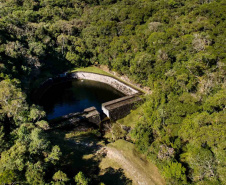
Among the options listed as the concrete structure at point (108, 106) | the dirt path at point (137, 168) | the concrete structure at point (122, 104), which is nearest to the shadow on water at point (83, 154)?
the dirt path at point (137, 168)

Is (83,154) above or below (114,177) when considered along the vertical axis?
above

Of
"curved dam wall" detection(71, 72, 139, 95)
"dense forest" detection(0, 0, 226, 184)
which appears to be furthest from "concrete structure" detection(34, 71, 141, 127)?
"dense forest" detection(0, 0, 226, 184)

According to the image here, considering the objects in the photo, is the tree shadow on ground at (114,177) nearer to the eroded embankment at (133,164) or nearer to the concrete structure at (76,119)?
the eroded embankment at (133,164)

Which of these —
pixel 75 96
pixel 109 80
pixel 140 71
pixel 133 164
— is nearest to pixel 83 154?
pixel 133 164

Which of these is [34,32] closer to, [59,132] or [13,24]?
[13,24]

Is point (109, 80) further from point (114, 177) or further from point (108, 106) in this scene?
point (114, 177)

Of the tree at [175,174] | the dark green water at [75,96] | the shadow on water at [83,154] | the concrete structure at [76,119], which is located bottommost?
the tree at [175,174]
